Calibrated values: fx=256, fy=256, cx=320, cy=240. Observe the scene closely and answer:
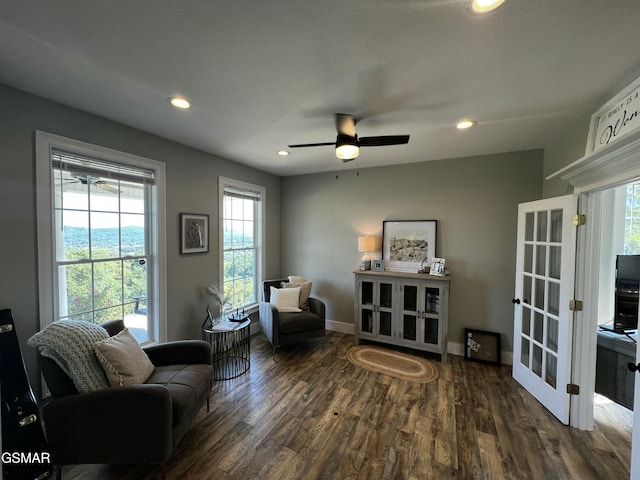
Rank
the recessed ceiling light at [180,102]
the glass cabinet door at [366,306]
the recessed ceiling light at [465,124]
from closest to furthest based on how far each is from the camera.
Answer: the recessed ceiling light at [180,102] → the recessed ceiling light at [465,124] → the glass cabinet door at [366,306]

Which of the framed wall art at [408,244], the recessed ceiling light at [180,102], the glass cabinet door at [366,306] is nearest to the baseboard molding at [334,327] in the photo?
the glass cabinet door at [366,306]

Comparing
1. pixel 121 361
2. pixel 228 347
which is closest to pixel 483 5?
pixel 121 361

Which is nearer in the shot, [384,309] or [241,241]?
[384,309]

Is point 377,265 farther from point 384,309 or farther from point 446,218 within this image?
point 446,218

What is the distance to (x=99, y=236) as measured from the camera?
2.34m

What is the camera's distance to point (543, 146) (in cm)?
291

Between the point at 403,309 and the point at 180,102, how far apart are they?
10.8 feet

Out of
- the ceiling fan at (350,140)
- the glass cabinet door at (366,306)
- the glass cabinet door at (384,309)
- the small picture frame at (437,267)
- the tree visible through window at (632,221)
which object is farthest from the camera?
the glass cabinet door at (366,306)

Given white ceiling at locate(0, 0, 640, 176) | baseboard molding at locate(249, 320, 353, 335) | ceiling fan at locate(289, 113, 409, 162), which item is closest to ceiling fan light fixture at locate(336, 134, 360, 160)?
ceiling fan at locate(289, 113, 409, 162)

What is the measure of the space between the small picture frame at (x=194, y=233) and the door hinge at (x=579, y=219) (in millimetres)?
3735

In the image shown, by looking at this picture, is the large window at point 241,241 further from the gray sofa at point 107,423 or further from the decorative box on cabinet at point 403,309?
the gray sofa at point 107,423

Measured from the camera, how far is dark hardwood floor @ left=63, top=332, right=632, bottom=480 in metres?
1.71

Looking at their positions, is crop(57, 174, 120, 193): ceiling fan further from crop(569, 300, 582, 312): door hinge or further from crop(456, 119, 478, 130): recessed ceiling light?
crop(569, 300, 582, 312): door hinge

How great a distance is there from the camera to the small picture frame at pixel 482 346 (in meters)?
3.19
